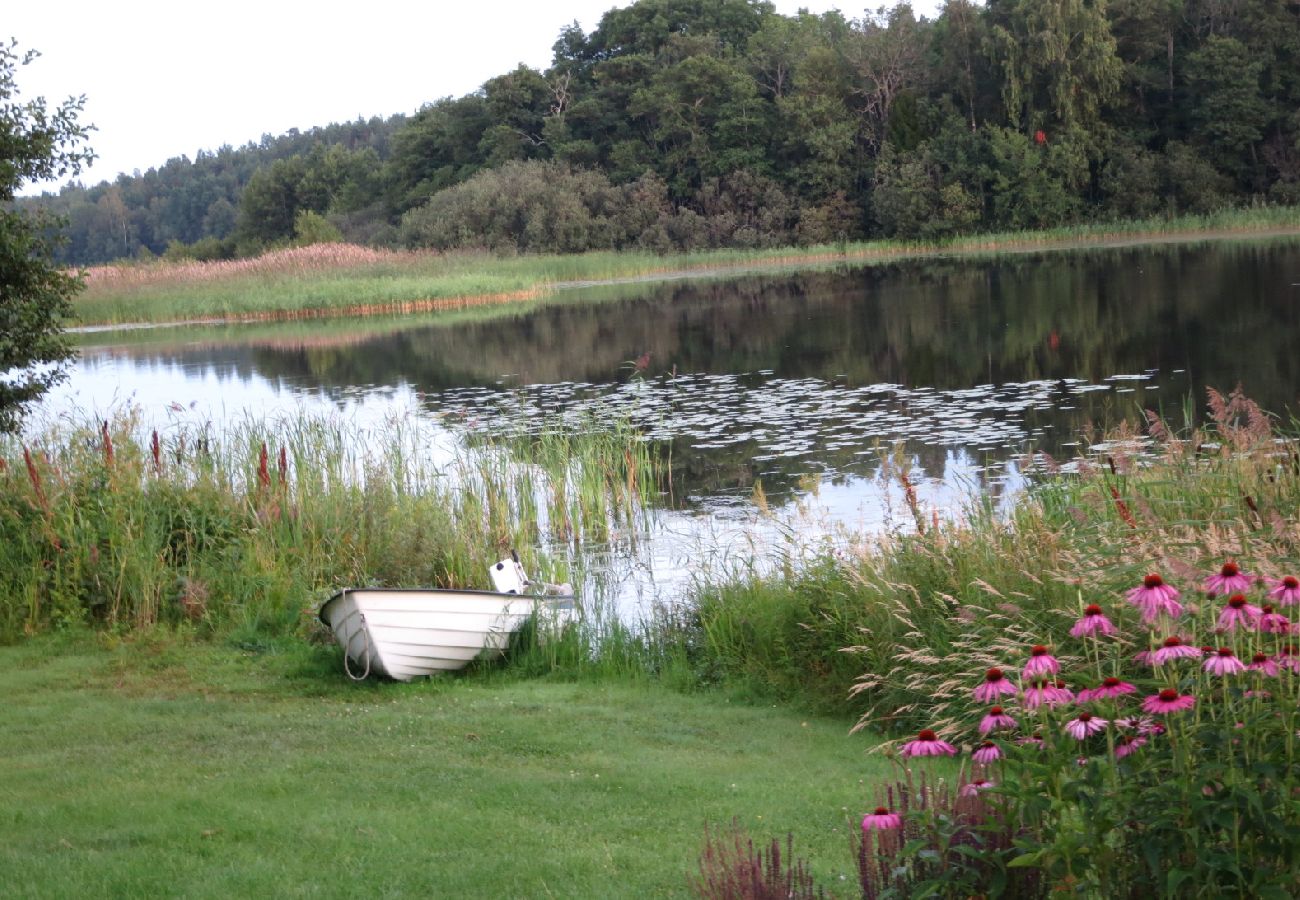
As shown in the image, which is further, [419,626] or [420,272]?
[420,272]

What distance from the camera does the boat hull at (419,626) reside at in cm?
858

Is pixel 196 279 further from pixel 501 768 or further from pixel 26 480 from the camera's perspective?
pixel 501 768

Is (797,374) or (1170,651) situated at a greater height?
(1170,651)

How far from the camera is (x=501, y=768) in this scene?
21.3 feet

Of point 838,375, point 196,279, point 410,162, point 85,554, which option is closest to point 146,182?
point 410,162

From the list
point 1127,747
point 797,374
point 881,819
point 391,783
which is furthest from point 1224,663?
point 797,374

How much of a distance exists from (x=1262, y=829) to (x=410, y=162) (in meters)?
86.9

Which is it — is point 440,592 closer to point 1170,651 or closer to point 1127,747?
point 1127,747

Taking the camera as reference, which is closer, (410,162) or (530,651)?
(530,651)

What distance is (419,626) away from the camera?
28.8 feet

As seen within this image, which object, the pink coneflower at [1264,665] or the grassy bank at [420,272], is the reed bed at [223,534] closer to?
the pink coneflower at [1264,665]

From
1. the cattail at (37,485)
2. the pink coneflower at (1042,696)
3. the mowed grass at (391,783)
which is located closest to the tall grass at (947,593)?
the mowed grass at (391,783)

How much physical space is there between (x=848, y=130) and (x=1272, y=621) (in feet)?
238

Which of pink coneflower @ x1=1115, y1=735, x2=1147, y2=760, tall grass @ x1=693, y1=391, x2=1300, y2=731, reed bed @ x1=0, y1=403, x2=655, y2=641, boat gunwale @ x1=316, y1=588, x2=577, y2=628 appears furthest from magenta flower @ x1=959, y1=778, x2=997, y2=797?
reed bed @ x1=0, y1=403, x2=655, y2=641
